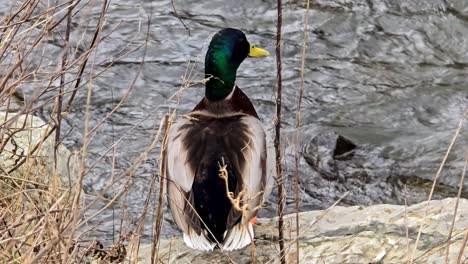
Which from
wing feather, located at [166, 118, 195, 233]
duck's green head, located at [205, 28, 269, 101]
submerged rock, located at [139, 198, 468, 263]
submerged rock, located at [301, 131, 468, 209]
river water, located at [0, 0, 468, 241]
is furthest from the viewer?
river water, located at [0, 0, 468, 241]

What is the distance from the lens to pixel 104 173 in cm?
713

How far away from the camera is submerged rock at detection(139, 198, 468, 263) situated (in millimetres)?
4301

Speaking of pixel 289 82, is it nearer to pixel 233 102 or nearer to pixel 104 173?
pixel 104 173

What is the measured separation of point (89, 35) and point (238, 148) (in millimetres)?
4061

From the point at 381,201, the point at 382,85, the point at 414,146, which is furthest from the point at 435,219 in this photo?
the point at 382,85

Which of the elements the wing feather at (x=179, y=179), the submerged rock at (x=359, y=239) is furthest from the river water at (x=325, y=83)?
the submerged rock at (x=359, y=239)

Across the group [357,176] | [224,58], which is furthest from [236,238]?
[357,176]

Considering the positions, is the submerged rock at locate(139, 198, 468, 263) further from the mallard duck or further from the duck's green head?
the duck's green head

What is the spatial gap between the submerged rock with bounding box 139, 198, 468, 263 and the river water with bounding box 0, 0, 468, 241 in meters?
1.41

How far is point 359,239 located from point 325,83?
159 inches

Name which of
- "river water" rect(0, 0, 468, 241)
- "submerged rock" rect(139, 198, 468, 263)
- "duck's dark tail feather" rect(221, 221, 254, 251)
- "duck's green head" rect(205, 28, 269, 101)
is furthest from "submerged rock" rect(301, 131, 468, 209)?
"duck's dark tail feather" rect(221, 221, 254, 251)

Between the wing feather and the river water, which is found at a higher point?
the wing feather

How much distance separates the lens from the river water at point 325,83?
283 inches

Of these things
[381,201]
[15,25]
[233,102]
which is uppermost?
[15,25]
